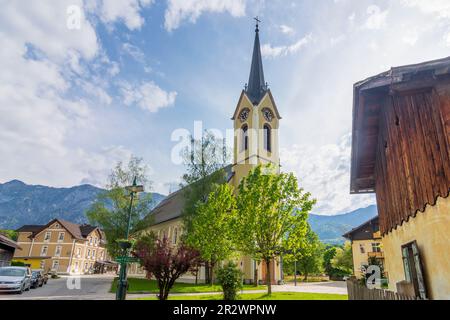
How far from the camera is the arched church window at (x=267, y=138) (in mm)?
39800

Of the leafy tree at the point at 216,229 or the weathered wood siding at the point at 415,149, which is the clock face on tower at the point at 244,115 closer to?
the leafy tree at the point at 216,229

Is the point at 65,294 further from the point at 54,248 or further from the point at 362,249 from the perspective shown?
the point at 54,248

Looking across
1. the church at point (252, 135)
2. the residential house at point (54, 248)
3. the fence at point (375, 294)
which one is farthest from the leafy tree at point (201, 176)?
the residential house at point (54, 248)

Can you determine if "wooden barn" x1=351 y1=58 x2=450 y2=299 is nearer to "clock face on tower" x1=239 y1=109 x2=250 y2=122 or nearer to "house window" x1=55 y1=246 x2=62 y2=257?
"clock face on tower" x1=239 y1=109 x2=250 y2=122

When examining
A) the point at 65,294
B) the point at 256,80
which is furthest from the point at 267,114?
the point at 65,294

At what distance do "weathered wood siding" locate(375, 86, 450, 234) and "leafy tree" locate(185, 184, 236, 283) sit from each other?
583 inches

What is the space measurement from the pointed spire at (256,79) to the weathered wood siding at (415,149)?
3241 centimetres

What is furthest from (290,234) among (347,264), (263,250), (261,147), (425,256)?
(347,264)

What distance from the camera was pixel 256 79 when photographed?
44.4 m

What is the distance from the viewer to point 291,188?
65.8 feet

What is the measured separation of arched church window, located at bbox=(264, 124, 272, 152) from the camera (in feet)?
131

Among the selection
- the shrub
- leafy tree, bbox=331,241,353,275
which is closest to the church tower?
the shrub

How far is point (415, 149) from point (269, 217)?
13316mm
